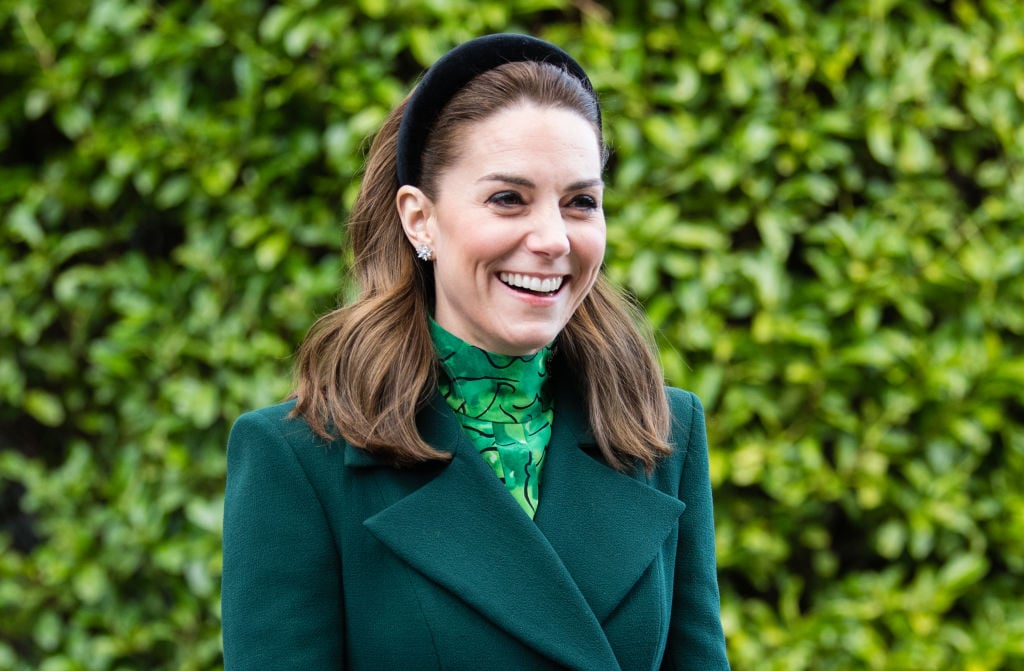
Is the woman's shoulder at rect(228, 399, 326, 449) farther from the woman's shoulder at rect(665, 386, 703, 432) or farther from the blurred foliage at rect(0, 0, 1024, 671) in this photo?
the blurred foliage at rect(0, 0, 1024, 671)

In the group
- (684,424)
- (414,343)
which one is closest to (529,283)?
(414,343)

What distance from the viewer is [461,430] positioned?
5.87ft

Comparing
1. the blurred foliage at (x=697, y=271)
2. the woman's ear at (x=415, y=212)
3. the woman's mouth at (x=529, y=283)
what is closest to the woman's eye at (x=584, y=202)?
the woman's mouth at (x=529, y=283)

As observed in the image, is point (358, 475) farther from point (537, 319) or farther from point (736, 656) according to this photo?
point (736, 656)

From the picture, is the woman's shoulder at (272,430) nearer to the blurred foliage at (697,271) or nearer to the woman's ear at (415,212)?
the woman's ear at (415,212)

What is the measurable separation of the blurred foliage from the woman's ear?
4.43ft

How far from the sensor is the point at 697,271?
3141 millimetres

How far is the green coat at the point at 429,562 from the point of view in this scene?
63.9 inches

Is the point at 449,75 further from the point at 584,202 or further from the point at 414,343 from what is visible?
the point at 414,343

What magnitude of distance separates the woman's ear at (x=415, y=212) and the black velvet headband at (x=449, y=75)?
0.09 feet

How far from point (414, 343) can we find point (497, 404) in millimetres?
176

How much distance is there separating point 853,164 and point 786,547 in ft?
3.75

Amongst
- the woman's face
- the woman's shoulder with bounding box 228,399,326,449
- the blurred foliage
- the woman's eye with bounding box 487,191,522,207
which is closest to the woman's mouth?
the woman's face

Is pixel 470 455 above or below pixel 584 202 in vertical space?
below
